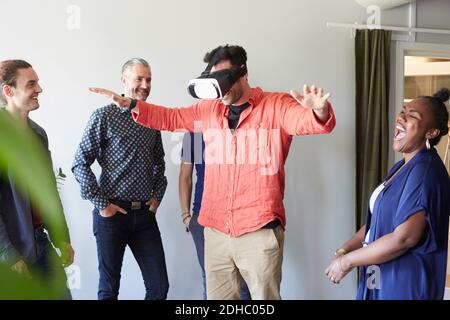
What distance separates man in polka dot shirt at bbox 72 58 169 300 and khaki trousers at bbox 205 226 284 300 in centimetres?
58

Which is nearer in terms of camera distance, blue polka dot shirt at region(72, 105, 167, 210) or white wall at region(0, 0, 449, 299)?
blue polka dot shirt at region(72, 105, 167, 210)

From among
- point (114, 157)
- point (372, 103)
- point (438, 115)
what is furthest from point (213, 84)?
point (372, 103)

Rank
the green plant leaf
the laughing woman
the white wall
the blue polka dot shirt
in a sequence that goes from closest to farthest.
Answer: the green plant leaf < the laughing woman < the blue polka dot shirt < the white wall

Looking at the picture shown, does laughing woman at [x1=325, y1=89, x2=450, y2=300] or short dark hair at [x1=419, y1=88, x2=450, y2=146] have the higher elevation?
short dark hair at [x1=419, y1=88, x2=450, y2=146]

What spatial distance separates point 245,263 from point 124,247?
0.81 metres

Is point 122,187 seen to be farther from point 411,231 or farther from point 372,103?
point 372,103

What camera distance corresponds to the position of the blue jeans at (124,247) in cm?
228

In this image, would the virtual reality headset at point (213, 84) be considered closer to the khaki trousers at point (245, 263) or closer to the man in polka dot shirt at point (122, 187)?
the khaki trousers at point (245, 263)

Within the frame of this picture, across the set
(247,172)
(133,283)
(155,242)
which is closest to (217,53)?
(247,172)

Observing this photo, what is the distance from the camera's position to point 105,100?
2.72 metres

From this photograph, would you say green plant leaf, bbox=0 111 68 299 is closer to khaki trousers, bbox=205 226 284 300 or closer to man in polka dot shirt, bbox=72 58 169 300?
khaki trousers, bbox=205 226 284 300

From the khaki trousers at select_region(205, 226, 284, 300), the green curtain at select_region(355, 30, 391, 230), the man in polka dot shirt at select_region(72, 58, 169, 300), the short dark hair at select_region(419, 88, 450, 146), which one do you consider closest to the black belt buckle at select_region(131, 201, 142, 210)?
the man in polka dot shirt at select_region(72, 58, 169, 300)

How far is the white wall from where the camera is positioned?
2.66 metres

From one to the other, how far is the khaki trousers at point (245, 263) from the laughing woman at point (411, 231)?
0.24 meters
